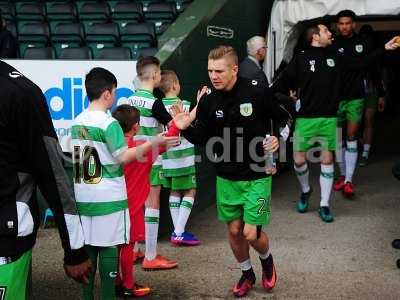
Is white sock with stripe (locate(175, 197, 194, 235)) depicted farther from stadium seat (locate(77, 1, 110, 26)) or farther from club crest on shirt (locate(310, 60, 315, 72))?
stadium seat (locate(77, 1, 110, 26))

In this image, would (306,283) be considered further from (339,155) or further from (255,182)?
(339,155)

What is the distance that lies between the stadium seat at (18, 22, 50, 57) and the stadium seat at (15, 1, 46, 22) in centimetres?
32

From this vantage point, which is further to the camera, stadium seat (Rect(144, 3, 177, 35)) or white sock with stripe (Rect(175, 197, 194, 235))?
stadium seat (Rect(144, 3, 177, 35))

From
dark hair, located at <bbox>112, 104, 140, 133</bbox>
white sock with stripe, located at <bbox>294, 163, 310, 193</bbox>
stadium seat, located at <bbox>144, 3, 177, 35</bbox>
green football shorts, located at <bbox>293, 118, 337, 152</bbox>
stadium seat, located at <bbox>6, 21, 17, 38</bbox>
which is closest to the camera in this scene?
dark hair, located at <bbox>112, 104, 140, 133</bbox>

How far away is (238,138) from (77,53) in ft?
14.9

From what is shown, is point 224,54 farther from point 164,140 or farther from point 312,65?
point 312,65

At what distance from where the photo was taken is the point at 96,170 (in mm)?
4414

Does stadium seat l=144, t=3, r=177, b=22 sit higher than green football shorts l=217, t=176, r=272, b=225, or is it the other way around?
stadium seat l=144, t=3, r=177, b=22

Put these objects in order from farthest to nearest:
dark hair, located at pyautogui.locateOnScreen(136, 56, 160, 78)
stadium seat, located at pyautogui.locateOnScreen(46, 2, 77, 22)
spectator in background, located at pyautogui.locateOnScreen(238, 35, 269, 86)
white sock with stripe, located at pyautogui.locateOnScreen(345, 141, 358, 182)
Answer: stadium seat, located at pyautogui.locateOnScreen(46, 2, 77, 22), white sock with stripe, located at pyautogui.locateOnScreen(345, 141, 358, 182), spectator in background, located at pyautogui.locateOnScreen(238, 35, 269, 86), dark hair, located at pyautogui.locateOnScreen(136, 56, 160, 78)

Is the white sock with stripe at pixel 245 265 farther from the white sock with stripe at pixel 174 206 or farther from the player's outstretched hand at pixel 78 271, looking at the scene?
the player's outstretched hand at pixel 78 271

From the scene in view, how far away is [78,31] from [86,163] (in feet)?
19.2

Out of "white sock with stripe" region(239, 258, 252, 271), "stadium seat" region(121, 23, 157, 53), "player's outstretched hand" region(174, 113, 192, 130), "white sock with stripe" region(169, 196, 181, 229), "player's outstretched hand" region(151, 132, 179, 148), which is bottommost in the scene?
"white sock with stripe" region(239, 258, 252, 271)

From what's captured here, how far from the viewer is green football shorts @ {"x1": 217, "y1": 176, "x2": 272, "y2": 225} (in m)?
5.00

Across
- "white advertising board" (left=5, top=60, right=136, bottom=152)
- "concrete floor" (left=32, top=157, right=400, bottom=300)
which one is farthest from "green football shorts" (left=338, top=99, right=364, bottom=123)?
"white advertising board" (left=5, top=60, right=136, bottom=152)
